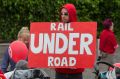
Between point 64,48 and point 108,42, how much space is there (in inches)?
207

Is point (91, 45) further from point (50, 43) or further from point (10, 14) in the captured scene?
point (10, 14)

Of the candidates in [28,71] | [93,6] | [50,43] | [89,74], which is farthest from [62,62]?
[93,6]

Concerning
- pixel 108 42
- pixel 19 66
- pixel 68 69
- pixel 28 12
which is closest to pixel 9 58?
pixel 68 69

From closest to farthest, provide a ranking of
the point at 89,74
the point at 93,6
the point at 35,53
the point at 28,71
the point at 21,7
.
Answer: the point at 28,71, the point at 35,53, the point at 89,74, the point at 21,7, the point at 93,6

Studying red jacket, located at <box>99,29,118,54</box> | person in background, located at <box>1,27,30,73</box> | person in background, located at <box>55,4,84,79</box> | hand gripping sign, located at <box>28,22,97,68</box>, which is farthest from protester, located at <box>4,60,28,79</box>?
red jacket, located at <box>99,29,118,54</box>

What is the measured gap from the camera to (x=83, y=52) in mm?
5730

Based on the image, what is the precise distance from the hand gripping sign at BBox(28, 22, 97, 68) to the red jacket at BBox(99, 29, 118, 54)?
201 inches

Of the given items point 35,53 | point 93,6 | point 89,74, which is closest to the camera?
point 35,53

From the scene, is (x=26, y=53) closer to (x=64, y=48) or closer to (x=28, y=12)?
(x=64, y=48)

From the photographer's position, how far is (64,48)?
18.9 feet

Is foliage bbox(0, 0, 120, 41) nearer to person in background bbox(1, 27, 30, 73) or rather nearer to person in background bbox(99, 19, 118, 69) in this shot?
person in background bbox(99, 19, 118, 69)

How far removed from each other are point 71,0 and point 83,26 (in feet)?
32.3

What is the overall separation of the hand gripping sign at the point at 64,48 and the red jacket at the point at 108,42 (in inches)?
201

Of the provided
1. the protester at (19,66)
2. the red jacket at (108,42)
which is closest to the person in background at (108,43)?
the red jacket at (108,42)
